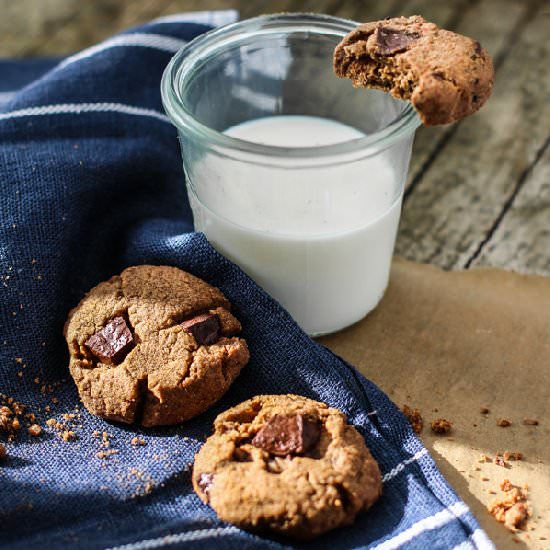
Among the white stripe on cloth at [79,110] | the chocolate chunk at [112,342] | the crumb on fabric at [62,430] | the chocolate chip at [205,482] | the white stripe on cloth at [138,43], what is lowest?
the crumb on fabric at [62,430]

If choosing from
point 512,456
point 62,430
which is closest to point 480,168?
point 512,456

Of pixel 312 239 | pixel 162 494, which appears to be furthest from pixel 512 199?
pixel 162 494

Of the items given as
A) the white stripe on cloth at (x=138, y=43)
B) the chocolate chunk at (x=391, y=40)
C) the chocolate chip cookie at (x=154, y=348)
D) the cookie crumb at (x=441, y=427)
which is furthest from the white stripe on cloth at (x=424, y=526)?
the white stripe on cloth at (x=138, y=43)

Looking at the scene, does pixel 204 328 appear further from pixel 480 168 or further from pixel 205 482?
pixel 480 168

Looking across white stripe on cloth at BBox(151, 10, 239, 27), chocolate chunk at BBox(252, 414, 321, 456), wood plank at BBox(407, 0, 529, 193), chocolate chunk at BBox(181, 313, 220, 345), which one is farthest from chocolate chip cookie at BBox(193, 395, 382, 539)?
wood plank at BBox(407, 0, 529, 193)

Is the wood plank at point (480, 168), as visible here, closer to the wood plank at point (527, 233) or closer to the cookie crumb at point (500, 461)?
the wood plank at point (527, 233)

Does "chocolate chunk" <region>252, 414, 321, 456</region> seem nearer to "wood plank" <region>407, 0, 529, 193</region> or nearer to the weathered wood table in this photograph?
the weathered wood table

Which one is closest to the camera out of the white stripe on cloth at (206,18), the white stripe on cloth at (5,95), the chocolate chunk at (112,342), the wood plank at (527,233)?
the chocolate chunk at (112,342)
